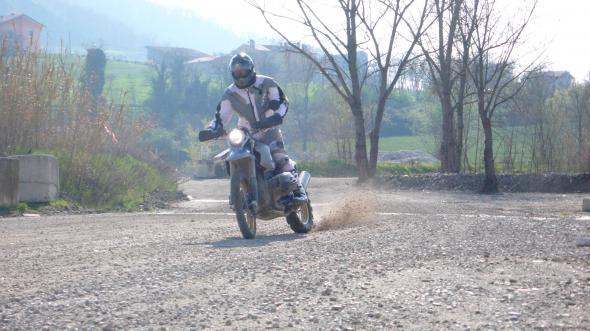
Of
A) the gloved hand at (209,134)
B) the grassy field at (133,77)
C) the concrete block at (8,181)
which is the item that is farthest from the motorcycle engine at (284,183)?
the grassy field at (133,77)

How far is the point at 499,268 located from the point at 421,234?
2600mm

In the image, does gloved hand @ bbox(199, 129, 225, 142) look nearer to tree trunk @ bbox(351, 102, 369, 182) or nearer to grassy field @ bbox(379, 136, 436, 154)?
tree trunk @ bbox(351, 102, 369, 182)

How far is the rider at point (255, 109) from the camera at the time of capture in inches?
395

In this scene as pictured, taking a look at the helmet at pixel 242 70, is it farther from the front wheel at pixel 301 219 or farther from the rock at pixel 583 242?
the rock at pixel 583 242

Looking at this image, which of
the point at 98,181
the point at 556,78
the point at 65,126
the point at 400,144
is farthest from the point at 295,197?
the point at 400,144

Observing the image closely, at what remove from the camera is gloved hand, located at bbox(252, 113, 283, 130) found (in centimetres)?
996

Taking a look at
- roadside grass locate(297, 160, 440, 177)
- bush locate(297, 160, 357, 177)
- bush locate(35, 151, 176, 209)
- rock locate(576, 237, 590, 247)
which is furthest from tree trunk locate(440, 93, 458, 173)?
rock locate(576, 237, 590, 247)

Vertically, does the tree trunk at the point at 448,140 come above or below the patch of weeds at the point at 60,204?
above

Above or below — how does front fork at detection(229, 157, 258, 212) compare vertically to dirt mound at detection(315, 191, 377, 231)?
above

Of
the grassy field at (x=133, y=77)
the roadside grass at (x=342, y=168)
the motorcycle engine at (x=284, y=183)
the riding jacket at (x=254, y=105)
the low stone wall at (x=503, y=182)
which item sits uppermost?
the grassy field at (x=133, y=77)

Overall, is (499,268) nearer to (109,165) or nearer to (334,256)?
(334,256)

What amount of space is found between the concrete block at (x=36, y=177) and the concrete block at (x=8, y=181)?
2.13 ft

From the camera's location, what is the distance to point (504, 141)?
33.2 meters

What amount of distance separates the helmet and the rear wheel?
120cm
